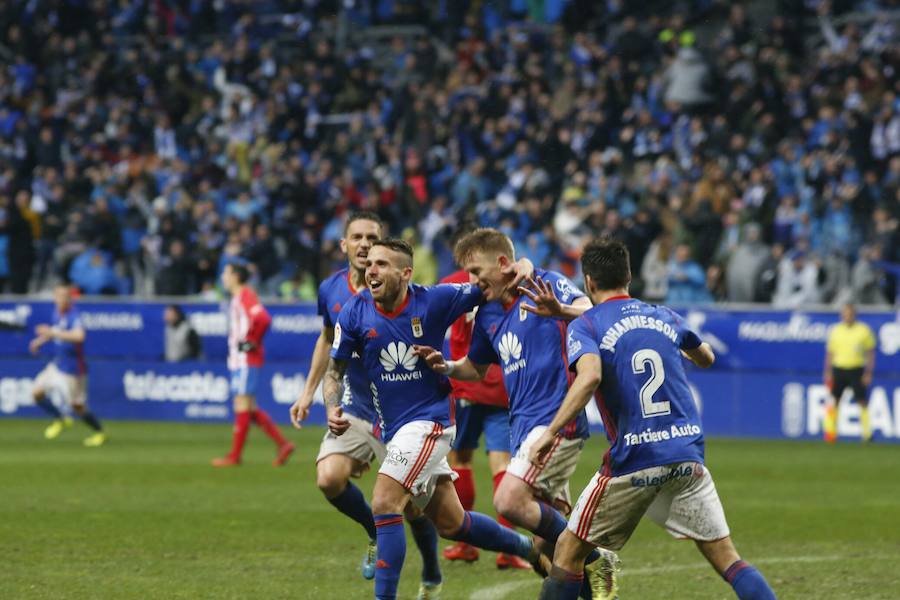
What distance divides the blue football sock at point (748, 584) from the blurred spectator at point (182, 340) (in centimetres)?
1825

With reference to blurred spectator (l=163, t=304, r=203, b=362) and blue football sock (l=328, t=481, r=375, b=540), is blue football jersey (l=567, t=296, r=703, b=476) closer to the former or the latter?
blue football sock (l=328, t=481, r=375, b=540)

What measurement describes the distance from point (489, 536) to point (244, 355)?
9.29 metres

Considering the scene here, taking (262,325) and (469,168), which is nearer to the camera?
(262,325)

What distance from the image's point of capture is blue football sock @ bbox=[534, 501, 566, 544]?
7.83m

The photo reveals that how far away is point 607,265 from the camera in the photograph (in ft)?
22.2

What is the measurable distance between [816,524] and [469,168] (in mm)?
14386

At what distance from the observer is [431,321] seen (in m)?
7.83

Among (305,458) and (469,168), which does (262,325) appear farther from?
(469,168)

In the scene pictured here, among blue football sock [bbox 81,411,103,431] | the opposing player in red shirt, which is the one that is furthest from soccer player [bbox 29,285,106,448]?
the opposing player in red shirt

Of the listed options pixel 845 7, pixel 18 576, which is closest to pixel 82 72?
pixel 845 7

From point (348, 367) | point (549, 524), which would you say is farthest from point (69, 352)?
point (549, 524)

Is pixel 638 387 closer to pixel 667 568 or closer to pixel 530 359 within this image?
pixel 530 359

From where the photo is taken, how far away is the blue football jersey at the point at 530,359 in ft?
25.7

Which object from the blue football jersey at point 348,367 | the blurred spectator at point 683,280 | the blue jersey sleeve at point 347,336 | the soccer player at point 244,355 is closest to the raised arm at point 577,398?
the blue jersey sleeve at point 347,336
